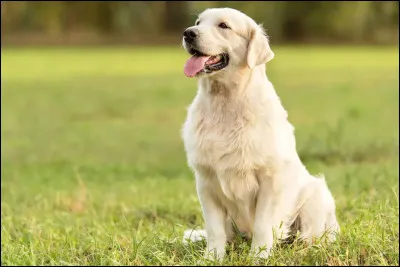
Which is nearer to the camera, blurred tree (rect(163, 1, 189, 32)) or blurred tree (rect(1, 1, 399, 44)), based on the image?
blurred tree (rect(1, 1, 399, 44))

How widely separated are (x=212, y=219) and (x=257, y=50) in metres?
1.05

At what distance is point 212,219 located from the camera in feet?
16.4

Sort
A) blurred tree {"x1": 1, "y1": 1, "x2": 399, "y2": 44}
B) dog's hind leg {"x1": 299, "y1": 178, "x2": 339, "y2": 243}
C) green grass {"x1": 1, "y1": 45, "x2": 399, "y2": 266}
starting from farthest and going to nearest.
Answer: blurred tree {"x1": 1, "y1": 1, "x2": 399, "y2": 44}
dog's hind leg {"x1": 299, "y1": 178, "x2": 339, "y2": 243}
green grass {"x1": 1, "y1": 45, "x2": 399, "y2": 266}

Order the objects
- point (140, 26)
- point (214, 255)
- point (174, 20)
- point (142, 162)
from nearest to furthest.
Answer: point (214, 255)
point (142, 162)
point (140, 26)
point (174, 20)

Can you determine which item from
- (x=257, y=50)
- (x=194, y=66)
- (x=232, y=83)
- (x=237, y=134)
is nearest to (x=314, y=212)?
(x=237, y=134)

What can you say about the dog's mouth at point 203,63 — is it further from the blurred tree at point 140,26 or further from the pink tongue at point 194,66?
the blurred tree at point 140,26

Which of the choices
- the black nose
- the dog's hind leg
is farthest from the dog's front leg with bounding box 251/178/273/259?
the black nose

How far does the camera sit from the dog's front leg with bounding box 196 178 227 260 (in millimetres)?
4961

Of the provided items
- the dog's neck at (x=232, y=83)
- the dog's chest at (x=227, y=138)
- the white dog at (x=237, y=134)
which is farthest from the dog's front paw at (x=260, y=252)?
the dog's neck at (x=232, y=83)

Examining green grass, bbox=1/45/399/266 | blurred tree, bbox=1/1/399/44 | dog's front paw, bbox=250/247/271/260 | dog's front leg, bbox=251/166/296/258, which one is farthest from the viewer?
blurred tree, bbox=1/1/399/44

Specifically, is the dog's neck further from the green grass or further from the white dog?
the green grass

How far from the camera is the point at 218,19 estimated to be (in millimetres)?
4910

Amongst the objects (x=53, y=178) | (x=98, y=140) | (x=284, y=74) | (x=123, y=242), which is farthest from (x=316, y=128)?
(x=284, y=74)

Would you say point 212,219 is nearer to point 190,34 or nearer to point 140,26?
point 190,34
